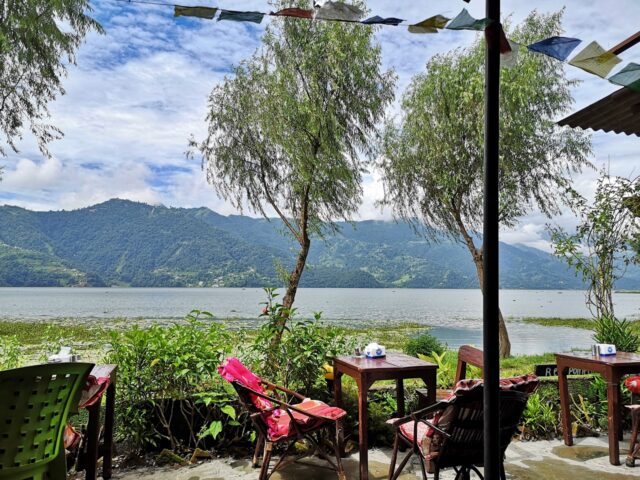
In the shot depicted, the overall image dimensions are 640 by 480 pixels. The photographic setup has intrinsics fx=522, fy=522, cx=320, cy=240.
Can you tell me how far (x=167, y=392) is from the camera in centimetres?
411

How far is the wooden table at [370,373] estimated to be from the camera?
3543 mm

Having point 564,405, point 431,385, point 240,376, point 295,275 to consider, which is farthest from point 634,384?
point 295,275

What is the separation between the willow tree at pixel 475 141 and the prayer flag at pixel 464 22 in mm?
8725

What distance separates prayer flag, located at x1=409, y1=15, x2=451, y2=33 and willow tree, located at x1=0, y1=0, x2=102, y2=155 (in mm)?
6012

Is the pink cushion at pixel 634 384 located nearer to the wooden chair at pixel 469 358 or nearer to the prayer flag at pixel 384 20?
the wooden chair at pixel 469 358

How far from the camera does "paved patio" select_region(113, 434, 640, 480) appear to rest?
11.9 ft

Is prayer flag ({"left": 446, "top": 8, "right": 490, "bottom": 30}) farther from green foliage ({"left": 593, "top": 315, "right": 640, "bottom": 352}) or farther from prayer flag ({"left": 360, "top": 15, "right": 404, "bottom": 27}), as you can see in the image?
green foliage ({"left": 593, "top": 315, "right": 640, "bottom": 352})

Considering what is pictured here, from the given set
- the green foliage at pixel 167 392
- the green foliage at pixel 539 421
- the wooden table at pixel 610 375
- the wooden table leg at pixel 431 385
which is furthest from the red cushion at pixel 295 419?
the wooden table at pixel 610 375

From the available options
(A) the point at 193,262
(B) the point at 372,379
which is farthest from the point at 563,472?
(A) the point at 193,262

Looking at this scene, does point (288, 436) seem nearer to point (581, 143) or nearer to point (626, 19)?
point (626, 19)

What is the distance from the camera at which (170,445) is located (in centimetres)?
Result: 404

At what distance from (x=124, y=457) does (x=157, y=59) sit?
5.64 m

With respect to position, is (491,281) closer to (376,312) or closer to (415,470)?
(415,470)

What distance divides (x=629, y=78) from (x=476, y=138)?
918 centimetres
